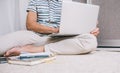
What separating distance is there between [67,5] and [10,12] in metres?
0.89

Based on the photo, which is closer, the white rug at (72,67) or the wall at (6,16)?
the white rug at (72,67)

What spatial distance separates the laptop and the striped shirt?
308 mm

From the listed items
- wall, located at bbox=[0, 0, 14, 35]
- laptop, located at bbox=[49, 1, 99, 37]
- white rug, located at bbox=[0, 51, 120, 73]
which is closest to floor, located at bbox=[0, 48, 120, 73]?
white rug, located at bbox=[0, 51, 120, 73]

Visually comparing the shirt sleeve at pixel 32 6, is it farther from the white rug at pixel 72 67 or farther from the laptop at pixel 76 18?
the white rug at pixel 72 67

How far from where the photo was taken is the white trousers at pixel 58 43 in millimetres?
1921

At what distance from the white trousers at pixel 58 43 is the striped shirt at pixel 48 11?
0.70ft

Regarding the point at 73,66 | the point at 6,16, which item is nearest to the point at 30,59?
the point at 73,66

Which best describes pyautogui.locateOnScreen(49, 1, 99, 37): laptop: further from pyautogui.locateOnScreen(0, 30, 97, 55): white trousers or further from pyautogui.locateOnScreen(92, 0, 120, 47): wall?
pyautogui.locateOnScreen(92, 0, 120, 47): wall

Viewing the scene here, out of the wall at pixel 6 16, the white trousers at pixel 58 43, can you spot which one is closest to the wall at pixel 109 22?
the white trousers at pixel 58 43

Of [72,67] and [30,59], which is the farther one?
[30,59]

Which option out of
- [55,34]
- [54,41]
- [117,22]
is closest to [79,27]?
[55,34]

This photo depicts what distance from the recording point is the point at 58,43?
199 cm

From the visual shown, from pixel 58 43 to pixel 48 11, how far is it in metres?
0.34

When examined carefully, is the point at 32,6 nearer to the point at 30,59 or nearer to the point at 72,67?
the point at 30,59
